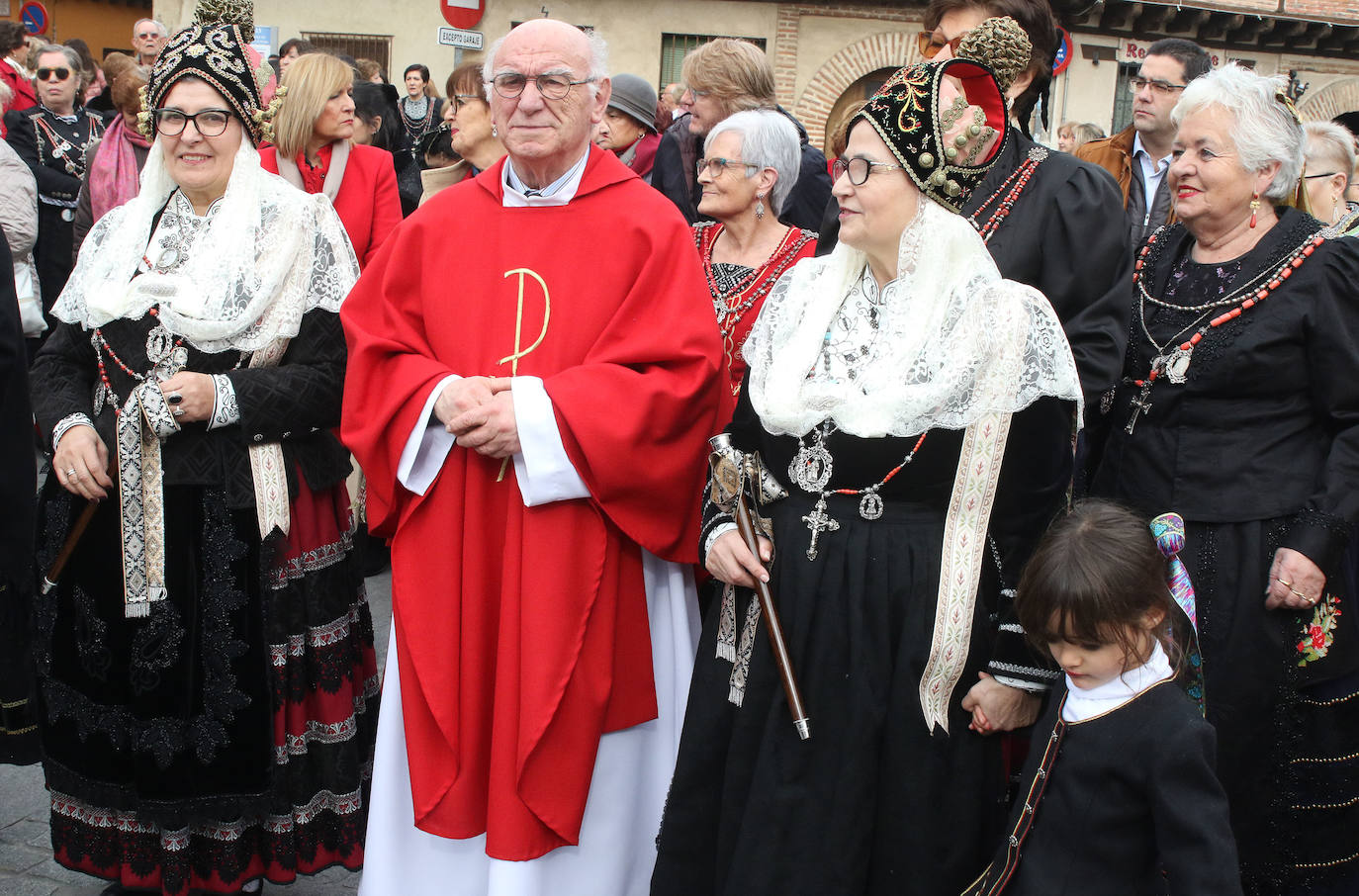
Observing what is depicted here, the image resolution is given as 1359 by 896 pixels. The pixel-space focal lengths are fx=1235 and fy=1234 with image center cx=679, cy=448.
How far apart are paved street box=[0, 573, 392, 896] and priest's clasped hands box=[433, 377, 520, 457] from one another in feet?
5.26

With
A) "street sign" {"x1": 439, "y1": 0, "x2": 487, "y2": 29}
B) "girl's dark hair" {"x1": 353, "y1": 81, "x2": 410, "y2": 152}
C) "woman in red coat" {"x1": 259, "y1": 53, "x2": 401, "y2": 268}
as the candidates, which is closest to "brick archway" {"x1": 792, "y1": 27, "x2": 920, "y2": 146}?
"street sign" {"x1": 439, "y1": 0, "x2": 487, "y2": 29}

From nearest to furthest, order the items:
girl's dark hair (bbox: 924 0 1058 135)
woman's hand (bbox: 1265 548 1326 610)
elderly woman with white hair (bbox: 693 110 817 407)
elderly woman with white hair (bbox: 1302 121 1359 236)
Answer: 1. woman's hand (bbox: 1265 548 1326 610)
2. girl's dark hair (bbox: 924 0 1058 135)
3. elderly woman with white hair (bbox: 693 110 817 407)
4. elderly woman with white hair (bbox: 1302 121 1359 236)

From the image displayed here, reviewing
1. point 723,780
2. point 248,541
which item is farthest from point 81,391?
point 723,780

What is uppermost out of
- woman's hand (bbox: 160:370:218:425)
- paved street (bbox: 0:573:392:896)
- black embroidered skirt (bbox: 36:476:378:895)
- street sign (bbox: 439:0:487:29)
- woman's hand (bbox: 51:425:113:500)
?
street sign (bbox: 439:0:487:29)

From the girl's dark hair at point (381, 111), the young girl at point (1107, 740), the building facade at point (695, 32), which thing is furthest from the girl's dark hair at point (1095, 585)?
the building facade at point (695, 32)

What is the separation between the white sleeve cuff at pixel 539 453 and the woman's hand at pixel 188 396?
0.87m

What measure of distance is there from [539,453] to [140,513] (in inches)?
46.5

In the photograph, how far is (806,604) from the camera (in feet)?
8.53

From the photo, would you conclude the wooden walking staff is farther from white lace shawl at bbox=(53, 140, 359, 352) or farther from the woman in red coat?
the woman in red coat

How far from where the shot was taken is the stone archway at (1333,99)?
2144 cm

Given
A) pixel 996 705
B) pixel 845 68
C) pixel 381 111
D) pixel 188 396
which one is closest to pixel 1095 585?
pixel 996 705

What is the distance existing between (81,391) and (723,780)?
6.94 feet

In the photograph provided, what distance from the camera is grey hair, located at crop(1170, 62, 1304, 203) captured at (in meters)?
3.17

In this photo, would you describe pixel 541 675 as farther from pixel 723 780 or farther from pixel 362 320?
pixel 362 320
